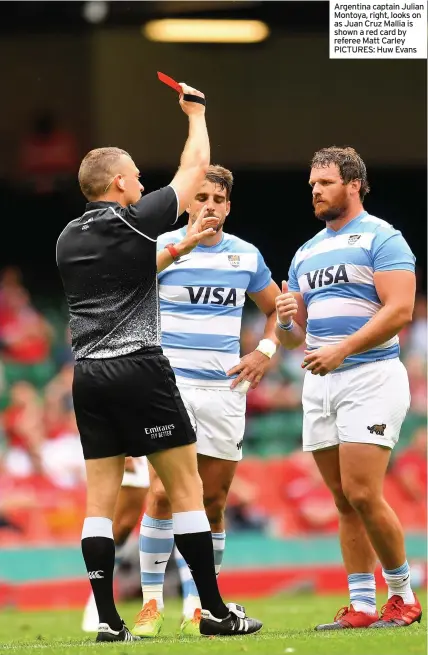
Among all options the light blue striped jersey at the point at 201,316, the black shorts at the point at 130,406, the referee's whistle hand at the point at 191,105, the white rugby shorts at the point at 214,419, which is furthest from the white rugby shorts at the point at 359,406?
the referee's whistle hand at the point at 191,105

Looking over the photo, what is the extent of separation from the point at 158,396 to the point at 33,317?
11.4 metres

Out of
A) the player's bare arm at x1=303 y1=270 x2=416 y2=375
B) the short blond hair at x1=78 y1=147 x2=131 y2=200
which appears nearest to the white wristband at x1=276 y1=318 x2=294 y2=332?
the player's bare arm at x1=303 y1=270 x2=416 y2=375

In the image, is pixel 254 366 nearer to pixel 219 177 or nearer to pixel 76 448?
pixel 219 177

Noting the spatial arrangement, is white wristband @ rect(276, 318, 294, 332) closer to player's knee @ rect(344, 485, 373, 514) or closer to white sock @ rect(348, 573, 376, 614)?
player's knee @ rect(344, 485, 373, 514)

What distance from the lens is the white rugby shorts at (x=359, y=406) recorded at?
7046 mm

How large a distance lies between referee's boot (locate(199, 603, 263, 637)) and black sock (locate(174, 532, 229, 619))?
0.03 metres

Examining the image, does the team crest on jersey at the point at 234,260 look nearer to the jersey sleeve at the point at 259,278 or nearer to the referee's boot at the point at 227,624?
the jersey sleeve at the point at 259,278

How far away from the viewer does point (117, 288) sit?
20.6ft

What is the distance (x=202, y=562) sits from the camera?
245 inches

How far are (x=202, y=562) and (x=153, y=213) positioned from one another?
1.78 metres

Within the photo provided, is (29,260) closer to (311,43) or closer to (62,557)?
(311,43)

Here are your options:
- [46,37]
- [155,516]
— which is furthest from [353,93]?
[155,516]

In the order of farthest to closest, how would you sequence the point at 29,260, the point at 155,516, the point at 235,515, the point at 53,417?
1. the point at 29,260
2. the point at 53,417
3. the point at 235,515
4. the point at 155,516

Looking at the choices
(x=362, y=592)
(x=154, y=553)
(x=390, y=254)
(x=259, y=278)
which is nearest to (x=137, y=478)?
(x=154, y=553)
